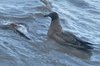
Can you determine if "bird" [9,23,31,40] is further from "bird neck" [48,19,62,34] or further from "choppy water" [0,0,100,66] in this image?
"bird neck" [48,19,62,34]

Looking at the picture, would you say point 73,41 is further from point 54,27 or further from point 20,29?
point 20,29

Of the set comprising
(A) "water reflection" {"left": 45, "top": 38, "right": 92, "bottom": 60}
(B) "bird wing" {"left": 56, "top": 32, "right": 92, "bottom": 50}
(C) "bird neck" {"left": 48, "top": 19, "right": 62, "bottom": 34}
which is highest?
(C) "bird neck" {"left": 48, "top": 19, "right": 62, "bottom": 34}

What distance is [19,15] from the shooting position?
13.5 meters

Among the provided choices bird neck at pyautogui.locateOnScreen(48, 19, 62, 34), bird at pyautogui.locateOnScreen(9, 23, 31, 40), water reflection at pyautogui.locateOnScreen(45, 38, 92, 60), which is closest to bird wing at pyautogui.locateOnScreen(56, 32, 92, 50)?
water reflection at pyautogui.locateOnScreen(45, 38, 92, 60)

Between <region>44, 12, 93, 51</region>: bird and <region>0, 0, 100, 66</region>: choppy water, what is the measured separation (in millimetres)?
154

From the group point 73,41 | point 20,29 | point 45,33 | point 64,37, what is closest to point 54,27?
point 45,33

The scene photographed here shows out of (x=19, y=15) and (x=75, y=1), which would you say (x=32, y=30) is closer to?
(x=19, y=15)

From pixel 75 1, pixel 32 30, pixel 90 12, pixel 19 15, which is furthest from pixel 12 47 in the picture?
pixel 75 1

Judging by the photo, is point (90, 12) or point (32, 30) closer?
point (32, 30)

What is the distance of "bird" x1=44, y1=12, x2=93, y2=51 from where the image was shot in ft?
34.5

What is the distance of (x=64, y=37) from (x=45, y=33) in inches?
39.9

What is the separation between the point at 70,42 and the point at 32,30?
1786mm

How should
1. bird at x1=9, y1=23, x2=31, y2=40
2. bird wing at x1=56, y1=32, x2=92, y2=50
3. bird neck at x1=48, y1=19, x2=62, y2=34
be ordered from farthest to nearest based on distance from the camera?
bird neck at x1=48, y1=19, x2=62, y2=34 < bird at x1=9, y1=23, x2=31, y2=40 < bird wing at x1=56, y1=32, x2=92, y2=50

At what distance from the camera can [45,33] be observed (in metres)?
12.0
